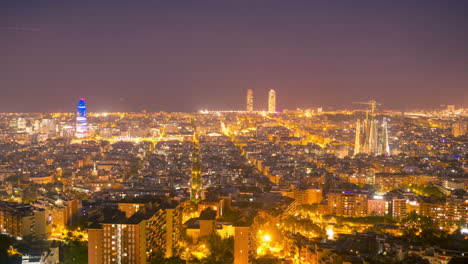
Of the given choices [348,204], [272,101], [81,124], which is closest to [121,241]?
[348,204]

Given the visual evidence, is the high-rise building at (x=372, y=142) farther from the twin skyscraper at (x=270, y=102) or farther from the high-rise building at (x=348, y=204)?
the twin skyscraper at (x=270, y=102)

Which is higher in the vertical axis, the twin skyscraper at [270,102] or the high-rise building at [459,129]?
the twin skyscraper at [270,102]

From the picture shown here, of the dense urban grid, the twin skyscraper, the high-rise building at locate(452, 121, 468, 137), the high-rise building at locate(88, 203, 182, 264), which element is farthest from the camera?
the twin skyscraper

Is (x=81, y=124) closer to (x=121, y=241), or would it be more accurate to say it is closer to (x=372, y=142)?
(x=372, y=142)

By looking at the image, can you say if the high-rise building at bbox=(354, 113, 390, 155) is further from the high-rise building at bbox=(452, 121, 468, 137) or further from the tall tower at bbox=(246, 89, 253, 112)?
the tall tower at bbox=(246, 89, 253, 112)

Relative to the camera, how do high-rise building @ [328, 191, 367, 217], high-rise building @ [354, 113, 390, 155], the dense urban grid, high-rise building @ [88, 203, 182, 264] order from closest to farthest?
high-rise building @ [88, 203, 182, 264]
the dense urban grid
high-rise building @ [328, 191, 367, 217]
high-rise building @ [354, 113, 390, 155]

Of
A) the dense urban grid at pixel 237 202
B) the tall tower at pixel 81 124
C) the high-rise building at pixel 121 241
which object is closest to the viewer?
the high-rise building at pixel 121 241

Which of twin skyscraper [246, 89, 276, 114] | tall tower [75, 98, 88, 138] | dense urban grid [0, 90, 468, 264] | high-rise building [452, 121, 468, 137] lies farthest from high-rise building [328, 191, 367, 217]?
twin skyscraper [246, 89, 276, 114]

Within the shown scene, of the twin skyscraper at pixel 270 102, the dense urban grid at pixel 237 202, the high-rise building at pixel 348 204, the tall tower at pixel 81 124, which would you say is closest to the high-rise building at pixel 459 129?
the dense urban grid at pixel 237 202
